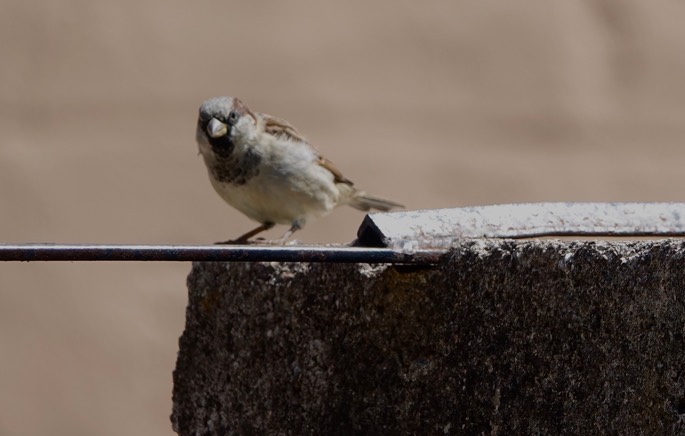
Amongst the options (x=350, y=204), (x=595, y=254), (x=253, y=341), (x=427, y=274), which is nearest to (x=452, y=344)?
(x=427, y=274)

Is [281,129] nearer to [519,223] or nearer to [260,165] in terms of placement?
[260,165]

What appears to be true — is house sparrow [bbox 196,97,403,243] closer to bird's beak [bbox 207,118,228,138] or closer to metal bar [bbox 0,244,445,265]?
bird's beak [bbox 207,118,228,138]

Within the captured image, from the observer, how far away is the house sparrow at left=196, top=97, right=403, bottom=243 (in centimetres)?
327

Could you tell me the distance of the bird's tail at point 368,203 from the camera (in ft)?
12.1

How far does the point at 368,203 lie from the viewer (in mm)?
3814

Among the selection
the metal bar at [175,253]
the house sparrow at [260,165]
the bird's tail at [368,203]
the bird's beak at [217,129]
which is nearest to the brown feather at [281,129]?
the house sparrow at [260,165]

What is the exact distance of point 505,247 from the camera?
1082 mm

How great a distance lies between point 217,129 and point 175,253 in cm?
227

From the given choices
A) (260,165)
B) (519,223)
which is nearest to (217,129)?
(260,165)

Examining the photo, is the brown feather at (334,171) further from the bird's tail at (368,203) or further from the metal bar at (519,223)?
the metal bar at (519,223)

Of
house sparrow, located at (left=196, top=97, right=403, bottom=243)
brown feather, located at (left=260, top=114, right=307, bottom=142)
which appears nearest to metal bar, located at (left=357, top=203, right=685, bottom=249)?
house sparrow, located at (left=196, top=97, right=403, bottom=243)

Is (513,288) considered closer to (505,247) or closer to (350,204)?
(505,247)

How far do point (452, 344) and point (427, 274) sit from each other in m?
0.09

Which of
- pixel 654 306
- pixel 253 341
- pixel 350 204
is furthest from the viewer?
pixel 350 204
